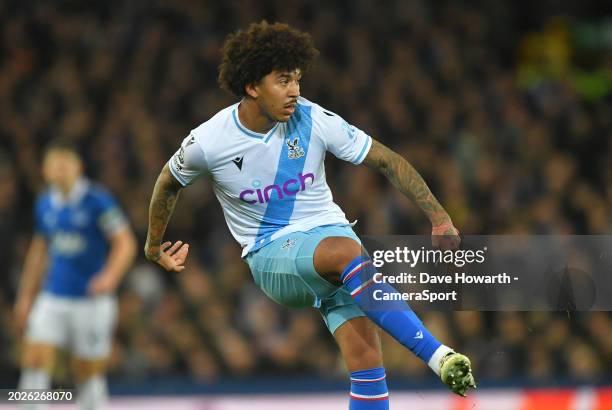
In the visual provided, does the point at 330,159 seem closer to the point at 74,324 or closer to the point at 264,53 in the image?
the point at 74,324

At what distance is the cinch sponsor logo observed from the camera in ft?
15.5

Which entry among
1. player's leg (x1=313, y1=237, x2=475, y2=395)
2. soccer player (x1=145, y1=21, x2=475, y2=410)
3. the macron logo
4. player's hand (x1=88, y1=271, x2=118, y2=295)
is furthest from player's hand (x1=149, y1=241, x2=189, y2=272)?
player's hand (x1=88, y1=271, x2=118, y2=295)

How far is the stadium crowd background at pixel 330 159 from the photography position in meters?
9.03

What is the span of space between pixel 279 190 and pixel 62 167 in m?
3.63

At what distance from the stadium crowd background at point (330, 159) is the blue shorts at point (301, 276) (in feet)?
12.3

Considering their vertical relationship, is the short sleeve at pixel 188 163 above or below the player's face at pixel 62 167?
below

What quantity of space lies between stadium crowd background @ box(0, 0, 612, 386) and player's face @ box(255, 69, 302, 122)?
13.8 ft

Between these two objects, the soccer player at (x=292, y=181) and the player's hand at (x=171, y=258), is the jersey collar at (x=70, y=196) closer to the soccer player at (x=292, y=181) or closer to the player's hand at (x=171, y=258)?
the player's hand at (x=171, y=258)

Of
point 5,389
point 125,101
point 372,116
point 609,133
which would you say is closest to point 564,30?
point 609,133

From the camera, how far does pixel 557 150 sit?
10594 mm

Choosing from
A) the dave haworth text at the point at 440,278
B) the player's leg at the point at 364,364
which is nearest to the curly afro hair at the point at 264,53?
the dave haworth text at the point at 440,278

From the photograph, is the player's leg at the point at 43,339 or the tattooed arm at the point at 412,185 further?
the player's leg at the point at 43,339

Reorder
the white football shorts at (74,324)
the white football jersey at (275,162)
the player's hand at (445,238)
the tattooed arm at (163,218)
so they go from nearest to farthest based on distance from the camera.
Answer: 1. the player's hand at (445,238)
2. the white football jersey at (275,162)
3. the tattooed arm at (163,218)
4. the white football shorts at (74,324)

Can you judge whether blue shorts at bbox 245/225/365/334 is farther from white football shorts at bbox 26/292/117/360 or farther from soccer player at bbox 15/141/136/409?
white football shorts at bbox 26/292/117/360
